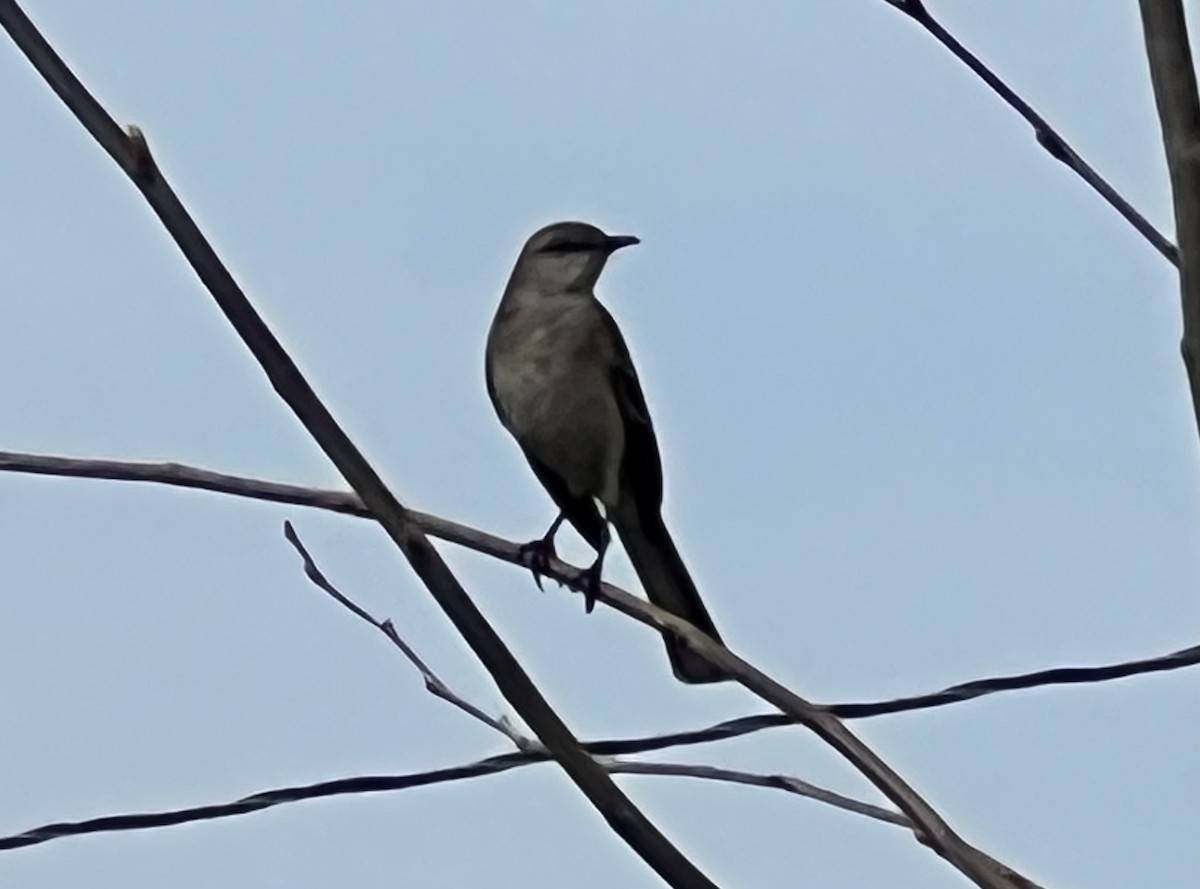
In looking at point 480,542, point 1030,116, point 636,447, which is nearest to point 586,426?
point 636,447

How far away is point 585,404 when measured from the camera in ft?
20.2

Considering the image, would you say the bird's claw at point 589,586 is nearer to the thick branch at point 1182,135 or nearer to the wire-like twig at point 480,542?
the wire-like twig at point 480,542

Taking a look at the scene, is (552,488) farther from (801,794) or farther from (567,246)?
(801,794)

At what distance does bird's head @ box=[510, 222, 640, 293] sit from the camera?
21.6 ft

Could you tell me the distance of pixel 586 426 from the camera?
20.1 ft

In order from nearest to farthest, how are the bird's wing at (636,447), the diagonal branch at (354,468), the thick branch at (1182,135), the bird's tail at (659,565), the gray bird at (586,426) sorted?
1. the thick branch at (1182,135)
2. the diagonal branch at (354,468)
3. the bird's tail at (659,565)
4. the gray bird at (586,426)
5. the bird's wing at (636,447)

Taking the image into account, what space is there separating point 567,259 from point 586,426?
82cm

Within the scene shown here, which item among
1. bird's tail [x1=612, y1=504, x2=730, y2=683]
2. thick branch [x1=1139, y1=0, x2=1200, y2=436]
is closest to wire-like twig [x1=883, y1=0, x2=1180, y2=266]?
thick branch [x1=1139, y1=0, x2=1200, y2=436]

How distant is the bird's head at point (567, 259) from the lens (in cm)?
659

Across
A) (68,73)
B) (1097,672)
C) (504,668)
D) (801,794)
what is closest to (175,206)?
(68,73)

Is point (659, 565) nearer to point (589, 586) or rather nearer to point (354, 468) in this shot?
point (589, 586)

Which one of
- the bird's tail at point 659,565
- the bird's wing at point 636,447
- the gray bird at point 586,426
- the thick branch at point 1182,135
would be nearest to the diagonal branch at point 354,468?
the thick branch at point 1182,135

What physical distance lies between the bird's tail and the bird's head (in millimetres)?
867

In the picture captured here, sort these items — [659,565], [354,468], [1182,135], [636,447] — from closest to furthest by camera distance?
[1182,135] → [354,468] → [659,565] → [636,447]
